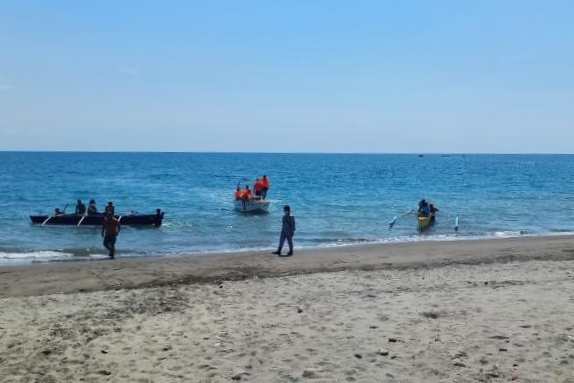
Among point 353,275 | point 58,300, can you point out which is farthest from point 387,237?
point 58,300

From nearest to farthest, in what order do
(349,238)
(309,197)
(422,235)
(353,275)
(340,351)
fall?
(340,351) → (353,275) → (349,238) → (422,235) → (309,197)

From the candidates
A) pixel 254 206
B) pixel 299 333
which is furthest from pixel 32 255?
pixel 254 206

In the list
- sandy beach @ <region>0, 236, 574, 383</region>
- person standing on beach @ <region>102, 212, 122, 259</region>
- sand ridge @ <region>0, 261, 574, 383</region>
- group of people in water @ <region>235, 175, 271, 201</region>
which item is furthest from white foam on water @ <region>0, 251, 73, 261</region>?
group of people in water @ <region>235, 175, 271, 201</region>

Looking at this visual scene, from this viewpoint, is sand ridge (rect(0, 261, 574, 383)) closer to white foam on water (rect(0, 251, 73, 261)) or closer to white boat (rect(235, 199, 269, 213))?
white foam on water (rect(0, 251, 73, 261))

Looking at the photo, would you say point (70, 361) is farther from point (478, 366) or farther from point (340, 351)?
point (478, 366)

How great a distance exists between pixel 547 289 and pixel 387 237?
11897 millimetres

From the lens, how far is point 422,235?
23094mm

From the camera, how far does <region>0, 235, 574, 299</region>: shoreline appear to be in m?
12.2

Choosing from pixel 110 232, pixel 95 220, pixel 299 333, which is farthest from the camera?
pixel 95 220

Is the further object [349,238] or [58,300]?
[349,238]

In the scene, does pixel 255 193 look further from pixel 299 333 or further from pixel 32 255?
pixel 299 333

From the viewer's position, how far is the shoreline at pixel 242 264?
1221cm

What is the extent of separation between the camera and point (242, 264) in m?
14.6

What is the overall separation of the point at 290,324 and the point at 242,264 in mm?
6217
